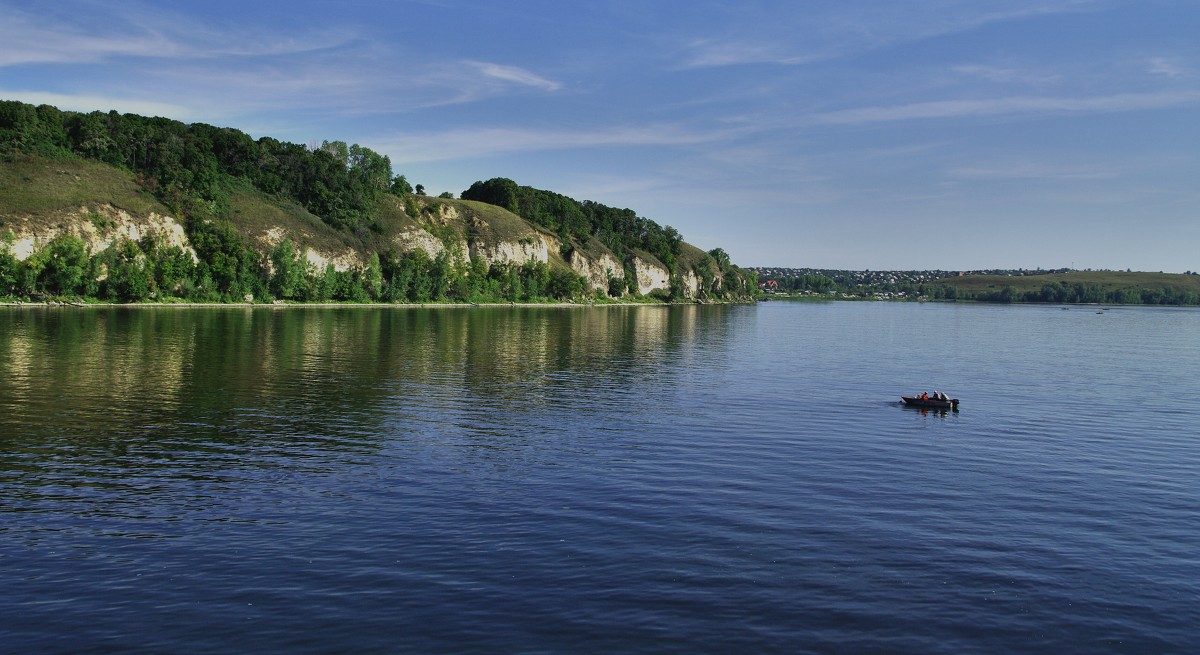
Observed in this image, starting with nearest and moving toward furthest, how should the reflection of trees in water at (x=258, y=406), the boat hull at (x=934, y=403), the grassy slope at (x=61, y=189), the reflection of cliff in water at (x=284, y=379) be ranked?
the reflection of trees in water at (x=258, y=406) < the reflection of cliff in water at (x=284, y=379) < the boat hull at (x=934, y=403) < the grassy slope at (x=61, y=189)

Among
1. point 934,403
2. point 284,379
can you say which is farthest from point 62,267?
point 934,403

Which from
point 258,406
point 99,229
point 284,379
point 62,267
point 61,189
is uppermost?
point 61,189

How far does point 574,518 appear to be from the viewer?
25047 millimetres

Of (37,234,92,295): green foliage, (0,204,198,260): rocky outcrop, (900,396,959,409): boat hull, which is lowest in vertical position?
(900,396,959,409): boat hull

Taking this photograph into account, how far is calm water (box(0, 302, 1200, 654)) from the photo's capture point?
686 inches

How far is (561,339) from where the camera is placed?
10338 centimetres

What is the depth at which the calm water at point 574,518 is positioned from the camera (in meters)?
17.4

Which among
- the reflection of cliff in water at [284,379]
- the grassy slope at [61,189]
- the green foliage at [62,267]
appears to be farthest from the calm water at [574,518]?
the grassy slope at [61,189]

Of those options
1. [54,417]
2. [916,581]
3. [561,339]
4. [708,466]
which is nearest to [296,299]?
[561,339]

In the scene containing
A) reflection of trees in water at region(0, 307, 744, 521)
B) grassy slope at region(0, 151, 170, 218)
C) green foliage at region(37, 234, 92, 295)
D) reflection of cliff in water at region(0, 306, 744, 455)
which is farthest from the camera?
grassy slope at region(0, 151, 170, 218)

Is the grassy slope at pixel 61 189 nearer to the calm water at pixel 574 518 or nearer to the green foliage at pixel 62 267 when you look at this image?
the green foliage at pixel 62 267

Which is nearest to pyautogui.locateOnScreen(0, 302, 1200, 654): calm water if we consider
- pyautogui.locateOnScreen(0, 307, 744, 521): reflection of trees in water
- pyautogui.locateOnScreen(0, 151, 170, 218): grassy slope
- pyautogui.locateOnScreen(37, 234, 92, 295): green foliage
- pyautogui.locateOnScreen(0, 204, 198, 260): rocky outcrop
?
pyautogui.locateOnScreen(0, 307, 744, 521): reflection of trees in water

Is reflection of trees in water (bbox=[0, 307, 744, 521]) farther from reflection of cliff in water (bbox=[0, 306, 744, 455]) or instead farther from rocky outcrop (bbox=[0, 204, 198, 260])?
rocky outcrop (bbox=[0, 204, 198, 260])

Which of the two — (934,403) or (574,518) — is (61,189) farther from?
(574,518)
